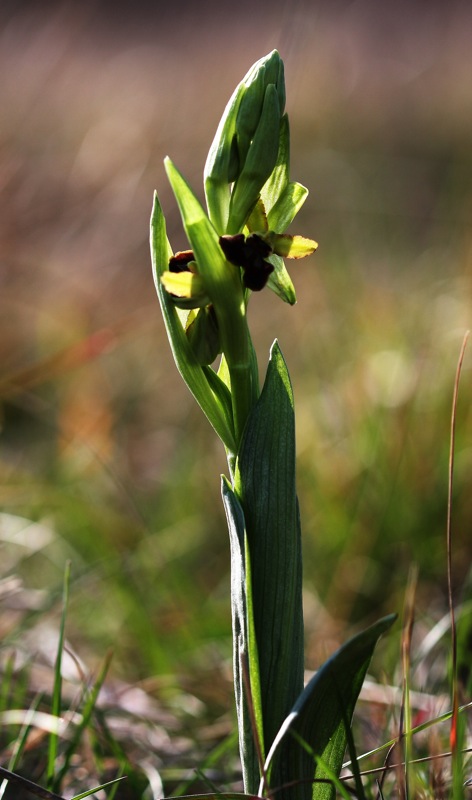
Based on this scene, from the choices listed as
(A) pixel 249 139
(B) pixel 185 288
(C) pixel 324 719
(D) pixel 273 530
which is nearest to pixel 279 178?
(A) pixel 249 139

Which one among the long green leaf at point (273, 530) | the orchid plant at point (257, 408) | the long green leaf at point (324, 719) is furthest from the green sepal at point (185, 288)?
the long green leaf at point (324, 719)

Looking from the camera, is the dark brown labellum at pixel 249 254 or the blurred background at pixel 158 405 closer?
the dark brown labellum at pixel 249 254

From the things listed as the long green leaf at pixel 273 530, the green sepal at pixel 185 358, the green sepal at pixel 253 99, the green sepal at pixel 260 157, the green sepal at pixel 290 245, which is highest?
the green sepal at pixel 253 99

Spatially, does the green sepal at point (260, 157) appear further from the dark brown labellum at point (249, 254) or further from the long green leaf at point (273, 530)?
the long green leaf at point (273, 530)

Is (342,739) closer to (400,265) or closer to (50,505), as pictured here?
(50,505)

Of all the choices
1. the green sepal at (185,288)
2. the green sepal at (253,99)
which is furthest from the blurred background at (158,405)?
the green sepal at (253,99)

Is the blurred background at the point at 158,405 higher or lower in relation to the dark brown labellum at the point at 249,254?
higher
